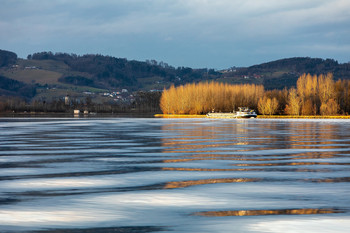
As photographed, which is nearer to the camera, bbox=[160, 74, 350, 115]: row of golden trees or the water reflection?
the water reflection

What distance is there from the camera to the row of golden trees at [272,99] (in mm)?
113188

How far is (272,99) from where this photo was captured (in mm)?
127250

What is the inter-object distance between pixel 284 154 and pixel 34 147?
12.6 metres

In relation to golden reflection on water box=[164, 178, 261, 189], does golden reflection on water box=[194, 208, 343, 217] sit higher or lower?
lower

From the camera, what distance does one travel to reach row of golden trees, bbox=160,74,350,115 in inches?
4456

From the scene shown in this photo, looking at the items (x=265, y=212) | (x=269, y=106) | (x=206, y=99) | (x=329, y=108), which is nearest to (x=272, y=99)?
(x=269, y=106)

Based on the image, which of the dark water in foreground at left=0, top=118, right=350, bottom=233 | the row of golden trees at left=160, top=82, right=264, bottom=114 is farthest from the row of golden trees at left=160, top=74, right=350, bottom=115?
the dark water in foreground at left=0, top=118, right=350, bottom=233

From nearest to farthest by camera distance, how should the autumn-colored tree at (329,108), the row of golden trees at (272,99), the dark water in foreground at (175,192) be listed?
the dark water in foreground at (175,192) → the autumn-colored tree at (329,108) → the row of golden trees at (272,99)

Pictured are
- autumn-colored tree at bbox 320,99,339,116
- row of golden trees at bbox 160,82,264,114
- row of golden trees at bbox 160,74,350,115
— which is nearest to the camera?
autumn-colored tree at bbox 320,99,339,116

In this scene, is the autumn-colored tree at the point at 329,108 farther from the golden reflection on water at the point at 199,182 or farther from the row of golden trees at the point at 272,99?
the golden reflection on water at the point at 199,182

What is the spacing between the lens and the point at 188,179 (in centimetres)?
1504

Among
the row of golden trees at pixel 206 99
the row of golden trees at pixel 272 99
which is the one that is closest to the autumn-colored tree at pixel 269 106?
the row of golden trees at pixel 272 99

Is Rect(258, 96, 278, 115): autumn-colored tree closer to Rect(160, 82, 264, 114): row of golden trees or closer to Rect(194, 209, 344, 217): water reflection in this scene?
Rect(160, 82, 264, 114): row of golden trees

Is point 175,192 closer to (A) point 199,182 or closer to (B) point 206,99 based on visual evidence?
(A) point 199,182
